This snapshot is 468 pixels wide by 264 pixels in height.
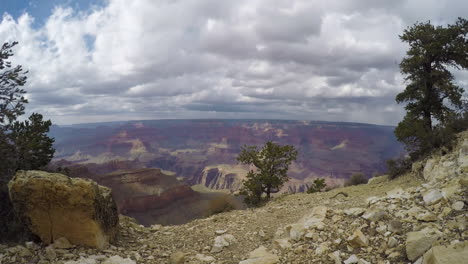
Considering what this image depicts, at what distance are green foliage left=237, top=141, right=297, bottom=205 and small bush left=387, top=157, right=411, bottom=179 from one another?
29.6ft

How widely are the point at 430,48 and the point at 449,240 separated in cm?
1923

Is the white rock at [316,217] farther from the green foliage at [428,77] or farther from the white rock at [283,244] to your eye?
the green foliage at [428,77]

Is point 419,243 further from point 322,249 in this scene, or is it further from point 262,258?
point 262,258

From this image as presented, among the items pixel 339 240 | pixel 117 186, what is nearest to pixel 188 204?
pixel 117 186

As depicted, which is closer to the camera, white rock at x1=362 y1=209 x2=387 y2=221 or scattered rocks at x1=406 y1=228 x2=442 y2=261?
scattered rocks at x1=406 y1=228 x2=442 y2=261

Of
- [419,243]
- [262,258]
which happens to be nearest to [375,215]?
[419,243]

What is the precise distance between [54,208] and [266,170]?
20.4m

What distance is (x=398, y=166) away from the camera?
19.3 metres

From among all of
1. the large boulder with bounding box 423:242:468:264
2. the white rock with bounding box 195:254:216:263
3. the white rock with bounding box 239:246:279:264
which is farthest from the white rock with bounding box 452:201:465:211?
the white rock with bounding box 195:254:216:263

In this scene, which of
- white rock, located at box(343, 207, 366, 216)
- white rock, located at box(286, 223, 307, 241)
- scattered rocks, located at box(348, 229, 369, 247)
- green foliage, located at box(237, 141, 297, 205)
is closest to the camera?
scattered rocks, located at box(348, 229, 369, 247)

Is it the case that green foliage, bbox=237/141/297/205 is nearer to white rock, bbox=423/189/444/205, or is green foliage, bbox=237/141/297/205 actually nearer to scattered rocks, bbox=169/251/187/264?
scattered rocks, bbox=169/251/187/264

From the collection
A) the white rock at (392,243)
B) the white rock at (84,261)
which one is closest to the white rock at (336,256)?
the white rock at (392,243)

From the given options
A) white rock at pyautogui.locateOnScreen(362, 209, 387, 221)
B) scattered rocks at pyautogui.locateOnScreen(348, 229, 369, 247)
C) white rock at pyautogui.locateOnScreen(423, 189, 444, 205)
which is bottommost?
scattered rocks at pyautogui.locateOnScreen(348, 229, 369, 247)

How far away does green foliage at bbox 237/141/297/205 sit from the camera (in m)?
25.8
